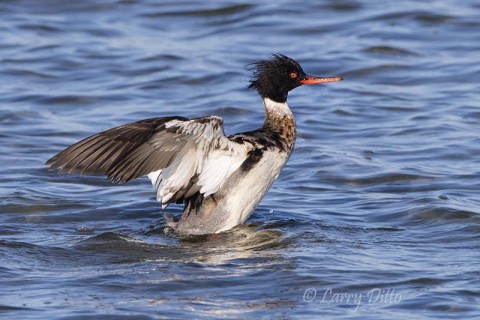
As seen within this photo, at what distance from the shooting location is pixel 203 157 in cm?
916

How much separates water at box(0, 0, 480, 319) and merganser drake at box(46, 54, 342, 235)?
0.33 meters

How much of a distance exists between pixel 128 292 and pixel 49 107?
268 inches

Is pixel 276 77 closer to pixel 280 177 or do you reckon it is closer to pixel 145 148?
pixel 280 177

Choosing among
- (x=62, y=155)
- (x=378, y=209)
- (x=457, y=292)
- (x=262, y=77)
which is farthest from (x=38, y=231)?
(x=457, y=292)

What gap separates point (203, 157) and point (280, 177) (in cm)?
261

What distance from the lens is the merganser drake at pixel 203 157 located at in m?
8.81

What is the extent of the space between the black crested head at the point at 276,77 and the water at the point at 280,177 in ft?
3.78

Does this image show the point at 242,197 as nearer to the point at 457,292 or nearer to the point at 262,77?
the point at 262,77

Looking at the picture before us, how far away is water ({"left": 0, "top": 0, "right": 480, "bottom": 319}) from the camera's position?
793cm
